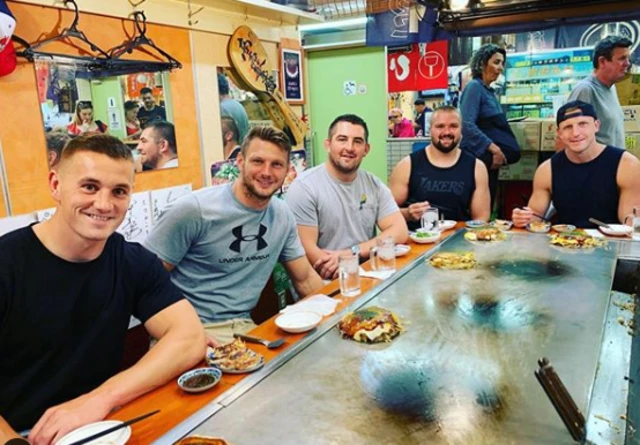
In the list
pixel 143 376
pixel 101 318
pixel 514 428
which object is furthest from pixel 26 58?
pixel 514 428

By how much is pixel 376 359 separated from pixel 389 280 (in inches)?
25.4

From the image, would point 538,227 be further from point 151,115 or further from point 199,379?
point 151,115

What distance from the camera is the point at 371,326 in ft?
4.71

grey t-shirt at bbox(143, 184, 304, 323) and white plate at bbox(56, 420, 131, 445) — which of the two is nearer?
white plate at bbox(56, 420, 131, 445)

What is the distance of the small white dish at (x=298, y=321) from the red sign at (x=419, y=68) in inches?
143

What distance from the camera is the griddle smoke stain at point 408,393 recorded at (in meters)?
1.06

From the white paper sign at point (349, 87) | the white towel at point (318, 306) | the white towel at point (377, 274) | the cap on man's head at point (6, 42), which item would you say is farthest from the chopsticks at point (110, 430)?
the white paper sign at point (349, 87)

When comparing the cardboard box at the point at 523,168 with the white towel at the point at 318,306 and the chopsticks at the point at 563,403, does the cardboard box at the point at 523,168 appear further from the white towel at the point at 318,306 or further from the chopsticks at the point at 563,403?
the chopsticks at the point at 563,403

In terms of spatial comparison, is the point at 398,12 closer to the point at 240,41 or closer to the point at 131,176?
the point at 240,41

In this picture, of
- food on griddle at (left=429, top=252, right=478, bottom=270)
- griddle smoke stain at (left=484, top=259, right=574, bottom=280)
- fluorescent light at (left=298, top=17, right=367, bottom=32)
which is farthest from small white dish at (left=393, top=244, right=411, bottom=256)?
fluorescent light at (left=298, top=17, right=367, bottom=32)

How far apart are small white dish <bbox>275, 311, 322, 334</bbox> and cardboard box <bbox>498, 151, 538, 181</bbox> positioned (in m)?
3.34

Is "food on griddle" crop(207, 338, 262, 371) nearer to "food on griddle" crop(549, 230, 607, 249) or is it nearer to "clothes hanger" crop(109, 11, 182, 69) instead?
"food on griddle" crop(549, 230, 607, 249)

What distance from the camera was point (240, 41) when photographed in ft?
12.2

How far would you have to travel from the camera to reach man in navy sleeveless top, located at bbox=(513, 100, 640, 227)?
2.76 meters
